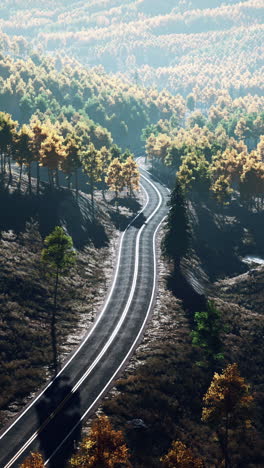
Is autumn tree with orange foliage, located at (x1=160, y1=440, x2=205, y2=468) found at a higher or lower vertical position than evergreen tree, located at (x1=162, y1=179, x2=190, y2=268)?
lower

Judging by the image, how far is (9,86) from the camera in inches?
6417

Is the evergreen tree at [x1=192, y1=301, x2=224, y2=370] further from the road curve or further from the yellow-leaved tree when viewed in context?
the yellow-leaved tree

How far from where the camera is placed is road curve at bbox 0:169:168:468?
35.3m

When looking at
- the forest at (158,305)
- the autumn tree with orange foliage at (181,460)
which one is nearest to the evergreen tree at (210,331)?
the forest at (158,305)

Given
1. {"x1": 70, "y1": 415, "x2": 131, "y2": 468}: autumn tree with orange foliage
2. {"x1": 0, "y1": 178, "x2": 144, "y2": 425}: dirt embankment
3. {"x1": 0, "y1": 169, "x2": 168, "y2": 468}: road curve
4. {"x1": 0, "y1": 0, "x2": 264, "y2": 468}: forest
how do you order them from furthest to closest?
{"x1": 0, "y1": 178, "x2": 144, "y2": 425}: dirt embankment
{"x1": 0, "y1": 0, "x2": 264, "y2": 468}: forest
{"x1": 0, "y1": 169, "x2": 168, "y2": 468}: road curve
{"x1": 70, "y1": 415, "x2": 131, "y2": 468}: autumn tree with orange foliage

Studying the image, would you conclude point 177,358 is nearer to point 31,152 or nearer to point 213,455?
point 213,455

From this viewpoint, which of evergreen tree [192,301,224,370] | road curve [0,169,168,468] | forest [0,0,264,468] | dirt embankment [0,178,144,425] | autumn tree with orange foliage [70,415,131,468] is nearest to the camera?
autumn tree with orange foliage [70,415,131,468]

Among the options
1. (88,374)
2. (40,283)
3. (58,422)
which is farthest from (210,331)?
(40,283)

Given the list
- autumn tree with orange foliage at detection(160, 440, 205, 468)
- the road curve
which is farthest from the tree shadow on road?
autumn tree with orange foliage at detection(160, 440, 205, 468)

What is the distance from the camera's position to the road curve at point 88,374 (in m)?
35.3

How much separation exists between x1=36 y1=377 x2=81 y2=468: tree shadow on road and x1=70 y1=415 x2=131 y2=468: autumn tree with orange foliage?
684 cm

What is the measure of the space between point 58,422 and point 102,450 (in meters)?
11.0

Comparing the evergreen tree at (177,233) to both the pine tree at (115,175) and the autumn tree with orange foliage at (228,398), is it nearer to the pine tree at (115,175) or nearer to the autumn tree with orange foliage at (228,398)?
the pine tree at (115,175)

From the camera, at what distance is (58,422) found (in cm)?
3762
